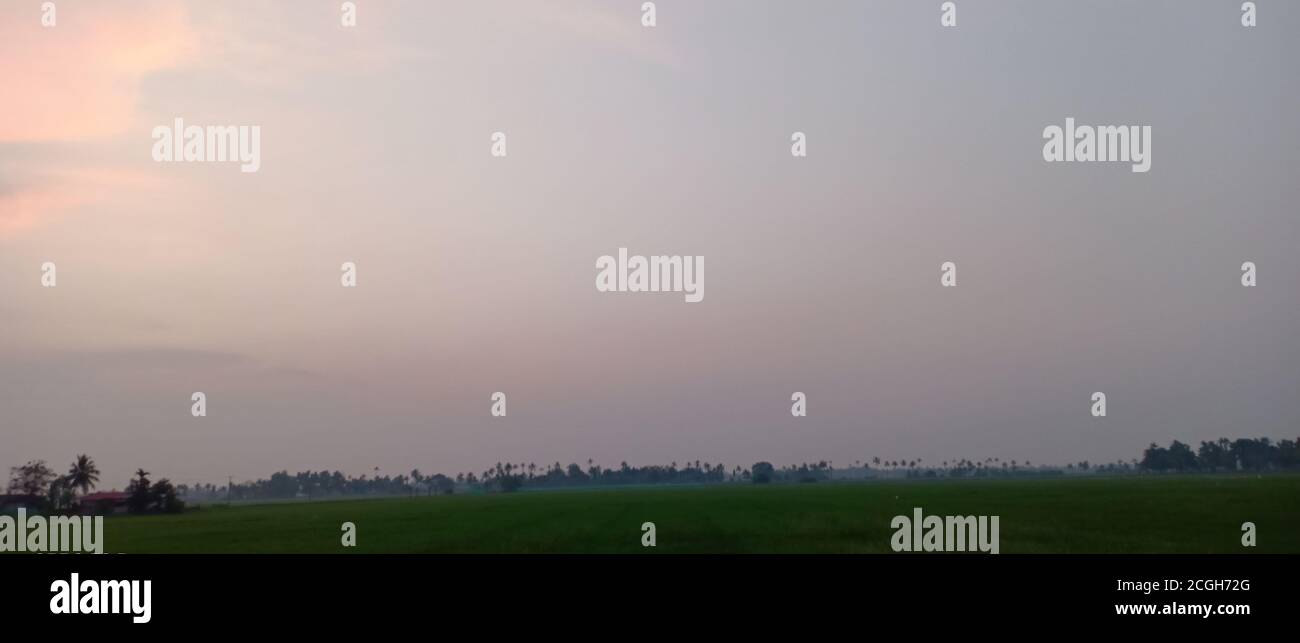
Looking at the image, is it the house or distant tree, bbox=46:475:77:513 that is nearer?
distant tree, bbox=46:475:77:513


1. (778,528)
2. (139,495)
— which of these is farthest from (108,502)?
(778,528)

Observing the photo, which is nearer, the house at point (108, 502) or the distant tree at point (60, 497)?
the distant tree at point (60, 497)

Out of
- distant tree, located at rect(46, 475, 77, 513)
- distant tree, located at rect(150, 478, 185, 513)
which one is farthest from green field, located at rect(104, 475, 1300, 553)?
distant tree, located at rect(150, 478, 185, 513)

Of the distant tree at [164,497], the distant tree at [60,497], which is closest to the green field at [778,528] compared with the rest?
the distant tree at [60,497]

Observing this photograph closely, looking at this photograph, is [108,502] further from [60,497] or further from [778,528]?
[778,528]

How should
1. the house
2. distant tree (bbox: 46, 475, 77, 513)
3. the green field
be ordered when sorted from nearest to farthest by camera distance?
the green field
distant tree (bbox: 46, 475, 77, 513)
the house

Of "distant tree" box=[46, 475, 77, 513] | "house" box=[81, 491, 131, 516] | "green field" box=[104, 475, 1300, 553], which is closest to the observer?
"green field" box=[104, 475, 1300, 553]

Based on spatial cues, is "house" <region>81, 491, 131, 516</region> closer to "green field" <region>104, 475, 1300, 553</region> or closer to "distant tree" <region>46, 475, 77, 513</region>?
"distant tree" <region>46, 475, 77, 513</region>

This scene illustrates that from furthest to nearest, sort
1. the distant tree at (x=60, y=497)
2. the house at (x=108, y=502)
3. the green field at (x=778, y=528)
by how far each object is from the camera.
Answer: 1. the house at (x=108, y=502)
2. the distant tree at (x=60, y=497)
3. the green field at (x=778, y=528)

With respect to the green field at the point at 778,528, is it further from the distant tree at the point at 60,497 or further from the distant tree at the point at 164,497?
the distant tree at the point at 164,497

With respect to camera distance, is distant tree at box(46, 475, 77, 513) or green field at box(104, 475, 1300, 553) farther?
distant tree at box(46, 475, 77, 513)

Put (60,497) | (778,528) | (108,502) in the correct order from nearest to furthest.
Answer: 1. (778,528)
2. (60,497)
3. (108,502)
